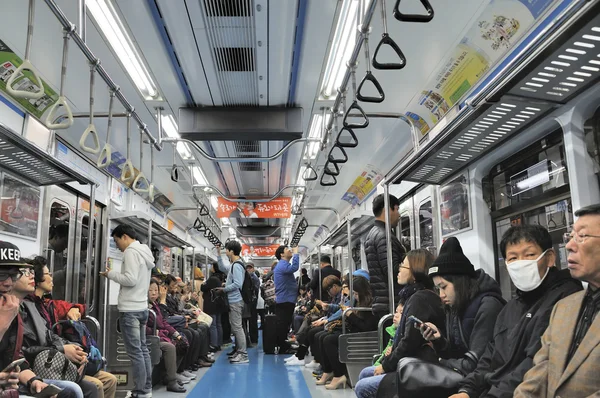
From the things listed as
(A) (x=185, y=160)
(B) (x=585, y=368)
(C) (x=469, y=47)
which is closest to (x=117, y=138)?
(A) (x=185, y=160)

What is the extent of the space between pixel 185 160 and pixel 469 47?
5793 millimetres

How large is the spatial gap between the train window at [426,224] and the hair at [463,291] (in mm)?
2433

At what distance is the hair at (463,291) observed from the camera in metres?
3.12

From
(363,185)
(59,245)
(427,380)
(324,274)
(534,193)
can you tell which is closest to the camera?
(427,380)

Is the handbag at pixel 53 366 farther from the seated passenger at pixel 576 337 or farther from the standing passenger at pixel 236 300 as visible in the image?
the standing passenger at pixel 236 300

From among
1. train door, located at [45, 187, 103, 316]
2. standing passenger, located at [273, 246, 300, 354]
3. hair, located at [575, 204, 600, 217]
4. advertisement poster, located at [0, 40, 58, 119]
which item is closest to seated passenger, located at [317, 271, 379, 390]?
standing passenger, located at [273, 246, 300, 354]

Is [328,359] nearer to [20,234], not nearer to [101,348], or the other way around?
[101,348]

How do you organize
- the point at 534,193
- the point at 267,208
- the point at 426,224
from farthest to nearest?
the point at 267,208 < the point at 426,224 < the point at 534,193

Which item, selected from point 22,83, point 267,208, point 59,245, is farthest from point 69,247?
point 267,208

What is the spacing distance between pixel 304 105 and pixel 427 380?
4.19 meters

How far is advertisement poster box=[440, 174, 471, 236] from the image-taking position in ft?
14.9

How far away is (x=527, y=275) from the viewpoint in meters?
2.57

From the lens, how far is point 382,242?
4715mm

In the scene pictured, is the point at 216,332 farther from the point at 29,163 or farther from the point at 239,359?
the point at 29,163
